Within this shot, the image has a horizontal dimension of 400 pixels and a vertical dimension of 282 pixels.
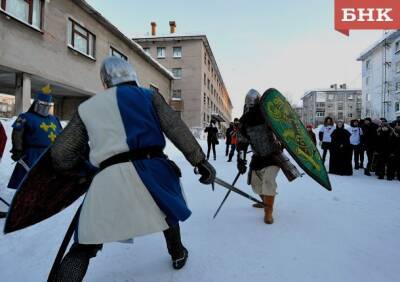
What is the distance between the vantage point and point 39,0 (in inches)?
362

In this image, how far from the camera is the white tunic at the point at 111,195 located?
4.64 ft

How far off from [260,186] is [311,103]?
63.2 meters

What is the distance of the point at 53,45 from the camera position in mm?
9781

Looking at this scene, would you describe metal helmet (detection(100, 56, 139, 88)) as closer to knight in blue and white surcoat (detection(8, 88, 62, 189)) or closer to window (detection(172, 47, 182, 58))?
knight in blue and white surcoat (detection(8, 88, 62, 189))

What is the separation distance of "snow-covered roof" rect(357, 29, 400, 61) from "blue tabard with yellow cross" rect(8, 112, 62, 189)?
102ft

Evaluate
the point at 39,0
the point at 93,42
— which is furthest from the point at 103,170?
the point at 93,42

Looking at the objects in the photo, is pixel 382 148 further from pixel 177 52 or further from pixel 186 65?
pixel 177 52

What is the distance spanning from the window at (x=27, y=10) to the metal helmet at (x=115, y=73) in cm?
859

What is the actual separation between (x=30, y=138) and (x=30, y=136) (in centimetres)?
2

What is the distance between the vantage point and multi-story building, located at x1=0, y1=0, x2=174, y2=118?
27.2 ft

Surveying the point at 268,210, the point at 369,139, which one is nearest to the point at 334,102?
the point at 369,139

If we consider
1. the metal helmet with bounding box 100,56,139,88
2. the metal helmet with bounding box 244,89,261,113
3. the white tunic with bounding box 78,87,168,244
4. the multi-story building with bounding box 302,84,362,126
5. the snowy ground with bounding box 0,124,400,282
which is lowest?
the snowy ground with bounding box 0,124,400,282

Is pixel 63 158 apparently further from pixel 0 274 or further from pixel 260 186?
pixel 260 186

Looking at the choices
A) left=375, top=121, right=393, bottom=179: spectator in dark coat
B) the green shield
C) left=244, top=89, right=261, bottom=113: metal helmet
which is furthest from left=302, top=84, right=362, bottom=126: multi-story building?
the green shield
